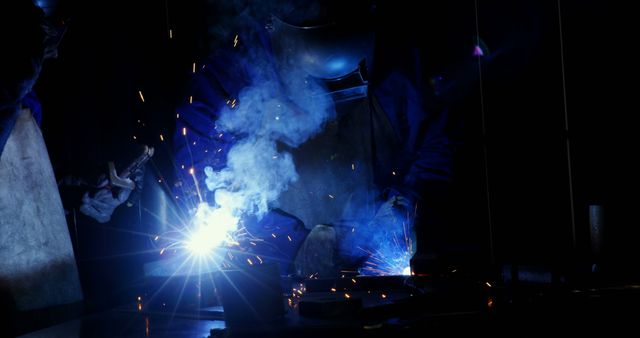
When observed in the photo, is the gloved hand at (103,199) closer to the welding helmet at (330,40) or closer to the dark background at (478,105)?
the dark background at (478,105)

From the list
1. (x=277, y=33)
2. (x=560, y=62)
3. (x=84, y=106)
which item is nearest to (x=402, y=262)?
(x=560, y=62)

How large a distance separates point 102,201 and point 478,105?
3418 millimetres

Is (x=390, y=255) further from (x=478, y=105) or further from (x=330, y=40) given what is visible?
(x=330, y=40)

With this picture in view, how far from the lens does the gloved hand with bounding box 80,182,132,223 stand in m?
3.70

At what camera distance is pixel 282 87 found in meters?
4.45

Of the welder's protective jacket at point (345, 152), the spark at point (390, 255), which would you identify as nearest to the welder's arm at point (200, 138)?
the welder's protective jacket at point (345, 152)

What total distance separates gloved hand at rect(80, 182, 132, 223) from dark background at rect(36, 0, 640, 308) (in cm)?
21

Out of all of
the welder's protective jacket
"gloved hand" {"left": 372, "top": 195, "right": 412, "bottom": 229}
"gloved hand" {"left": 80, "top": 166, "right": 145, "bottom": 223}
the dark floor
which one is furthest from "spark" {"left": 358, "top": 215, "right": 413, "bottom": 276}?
"gloved hand" {"left": 80, "top": 166, "right": 145, "bottom": 223}

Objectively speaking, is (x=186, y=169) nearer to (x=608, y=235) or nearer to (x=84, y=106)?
(x=84, y=106)

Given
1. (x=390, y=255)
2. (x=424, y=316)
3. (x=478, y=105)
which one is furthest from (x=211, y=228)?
(x=478, y=105)

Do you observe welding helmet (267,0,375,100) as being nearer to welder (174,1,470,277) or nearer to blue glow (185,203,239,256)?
welder (174,1,470,277)

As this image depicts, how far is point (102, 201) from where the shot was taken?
147 inches

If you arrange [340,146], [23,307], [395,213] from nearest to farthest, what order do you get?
[23,307]
[395,213]
[340,146]

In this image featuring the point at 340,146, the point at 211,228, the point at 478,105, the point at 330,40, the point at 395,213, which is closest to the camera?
the point at 211,228
